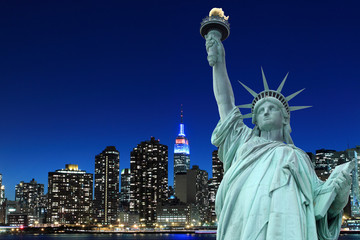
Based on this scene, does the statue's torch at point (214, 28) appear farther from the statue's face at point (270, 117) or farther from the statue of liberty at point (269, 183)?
the statue's face at point (270, 117)

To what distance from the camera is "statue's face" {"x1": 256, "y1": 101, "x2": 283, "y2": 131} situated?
739cm

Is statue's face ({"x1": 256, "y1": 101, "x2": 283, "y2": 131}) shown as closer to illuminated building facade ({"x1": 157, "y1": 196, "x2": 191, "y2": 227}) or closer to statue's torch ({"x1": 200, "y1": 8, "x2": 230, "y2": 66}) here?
statue's torch ({"x1": 200, "y1": 8, "x2": 230, "y2": 66})

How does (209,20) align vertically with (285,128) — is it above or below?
above

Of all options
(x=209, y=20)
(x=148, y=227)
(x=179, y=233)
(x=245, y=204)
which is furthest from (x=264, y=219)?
(x=148, y=227)

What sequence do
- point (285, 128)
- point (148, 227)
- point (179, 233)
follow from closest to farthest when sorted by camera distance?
point (285, 128)
point (179, 233)
point (148, 227)

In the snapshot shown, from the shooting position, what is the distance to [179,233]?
→ 554 ft

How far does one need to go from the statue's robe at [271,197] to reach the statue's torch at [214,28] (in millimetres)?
1509

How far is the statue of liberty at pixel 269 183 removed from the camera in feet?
20.7

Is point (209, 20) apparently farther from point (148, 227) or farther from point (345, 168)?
point (148, 227)

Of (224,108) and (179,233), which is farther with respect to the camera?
(179,233)

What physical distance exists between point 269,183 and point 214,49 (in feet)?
8.01

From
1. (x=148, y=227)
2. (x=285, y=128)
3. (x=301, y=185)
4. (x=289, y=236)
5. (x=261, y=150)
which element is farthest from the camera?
Answer: (x=148, y=227)

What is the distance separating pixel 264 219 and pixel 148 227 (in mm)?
183885

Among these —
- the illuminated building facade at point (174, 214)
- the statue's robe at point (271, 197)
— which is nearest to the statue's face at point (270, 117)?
the statue's robe at point (271, 197)
